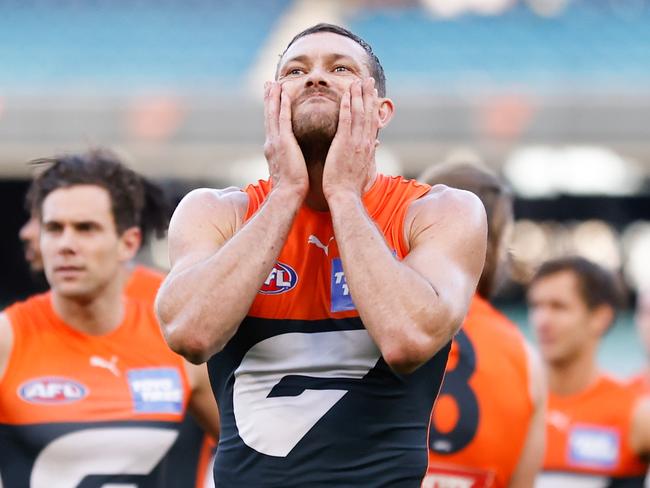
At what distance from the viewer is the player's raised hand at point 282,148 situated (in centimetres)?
307

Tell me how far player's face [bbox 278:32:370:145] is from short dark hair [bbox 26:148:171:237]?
214 centimetres

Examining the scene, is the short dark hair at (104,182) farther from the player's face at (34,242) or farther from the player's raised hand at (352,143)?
the player's raised hand at (352,143)

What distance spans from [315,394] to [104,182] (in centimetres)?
249

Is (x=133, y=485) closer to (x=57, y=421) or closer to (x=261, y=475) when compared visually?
(x=57, y=421)

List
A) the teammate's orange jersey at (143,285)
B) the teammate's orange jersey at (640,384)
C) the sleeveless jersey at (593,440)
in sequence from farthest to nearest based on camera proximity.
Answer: the teammate's orange jersey at (640,384) < the teammate's orange jersey at (143,285) < the sleeveless jersey at (593,440)

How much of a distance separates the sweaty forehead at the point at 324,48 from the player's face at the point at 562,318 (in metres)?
3.11

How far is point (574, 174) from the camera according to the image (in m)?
20.0

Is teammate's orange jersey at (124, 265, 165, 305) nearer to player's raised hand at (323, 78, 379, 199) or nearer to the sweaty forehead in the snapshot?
the sweaty forehead

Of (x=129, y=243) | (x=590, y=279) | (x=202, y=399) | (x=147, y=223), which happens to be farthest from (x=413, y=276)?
(x=590, y=279)

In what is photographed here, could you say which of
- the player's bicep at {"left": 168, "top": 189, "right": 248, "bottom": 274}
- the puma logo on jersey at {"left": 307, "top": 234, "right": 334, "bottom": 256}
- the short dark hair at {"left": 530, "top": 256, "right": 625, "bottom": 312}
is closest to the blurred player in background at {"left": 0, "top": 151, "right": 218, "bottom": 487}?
the player's bicep at {"left": 168, "top": 189, "right": 248, "bottom": 274}

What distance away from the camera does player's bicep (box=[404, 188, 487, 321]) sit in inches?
117

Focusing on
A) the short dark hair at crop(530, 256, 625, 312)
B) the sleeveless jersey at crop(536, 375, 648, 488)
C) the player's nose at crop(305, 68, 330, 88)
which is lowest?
the sleeveless jersey at crop(536, 375, 648, 488)

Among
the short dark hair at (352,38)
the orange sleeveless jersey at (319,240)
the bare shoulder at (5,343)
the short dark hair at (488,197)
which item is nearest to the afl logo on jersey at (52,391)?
the bare shoulder at (5,343)

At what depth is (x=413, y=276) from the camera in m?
2.90
